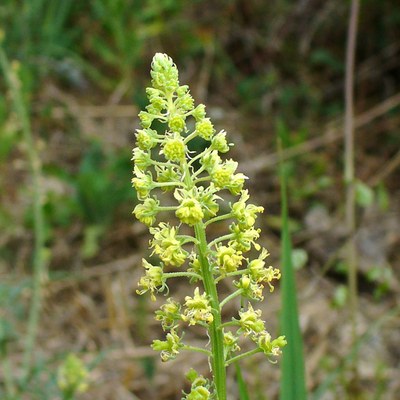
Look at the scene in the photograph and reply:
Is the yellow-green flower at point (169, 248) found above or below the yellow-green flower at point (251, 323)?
above

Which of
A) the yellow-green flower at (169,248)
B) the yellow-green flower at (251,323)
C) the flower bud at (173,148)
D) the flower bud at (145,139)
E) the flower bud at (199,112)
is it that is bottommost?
the yellow-green flower at (251,323)

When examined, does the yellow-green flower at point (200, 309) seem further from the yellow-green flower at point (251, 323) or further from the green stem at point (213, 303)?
the yellow-green flower at point (251, 323)

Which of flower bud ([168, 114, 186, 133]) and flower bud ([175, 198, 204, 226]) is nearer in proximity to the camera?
flower bud ([175, 198, 204, 226])

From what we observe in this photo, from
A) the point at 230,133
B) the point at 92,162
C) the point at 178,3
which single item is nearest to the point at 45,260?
the point at 92,162

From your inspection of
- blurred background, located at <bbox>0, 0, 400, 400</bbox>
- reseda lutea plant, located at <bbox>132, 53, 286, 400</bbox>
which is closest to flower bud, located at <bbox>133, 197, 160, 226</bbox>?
reseda lutea plant, located at <bbox>132, 53, 286, 400</bbox>

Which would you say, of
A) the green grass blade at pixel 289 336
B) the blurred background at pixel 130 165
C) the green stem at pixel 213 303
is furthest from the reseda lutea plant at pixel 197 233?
the blurred background at pixel 130 165

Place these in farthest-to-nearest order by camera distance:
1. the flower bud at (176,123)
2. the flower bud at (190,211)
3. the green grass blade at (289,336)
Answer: the green grass blade at (289,336) < the flower bud at (176,123) < the flower bud at (190,211)

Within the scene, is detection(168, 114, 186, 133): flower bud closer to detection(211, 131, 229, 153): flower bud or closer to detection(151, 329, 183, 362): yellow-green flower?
detection(211, 131, 229, 153): flower bud
